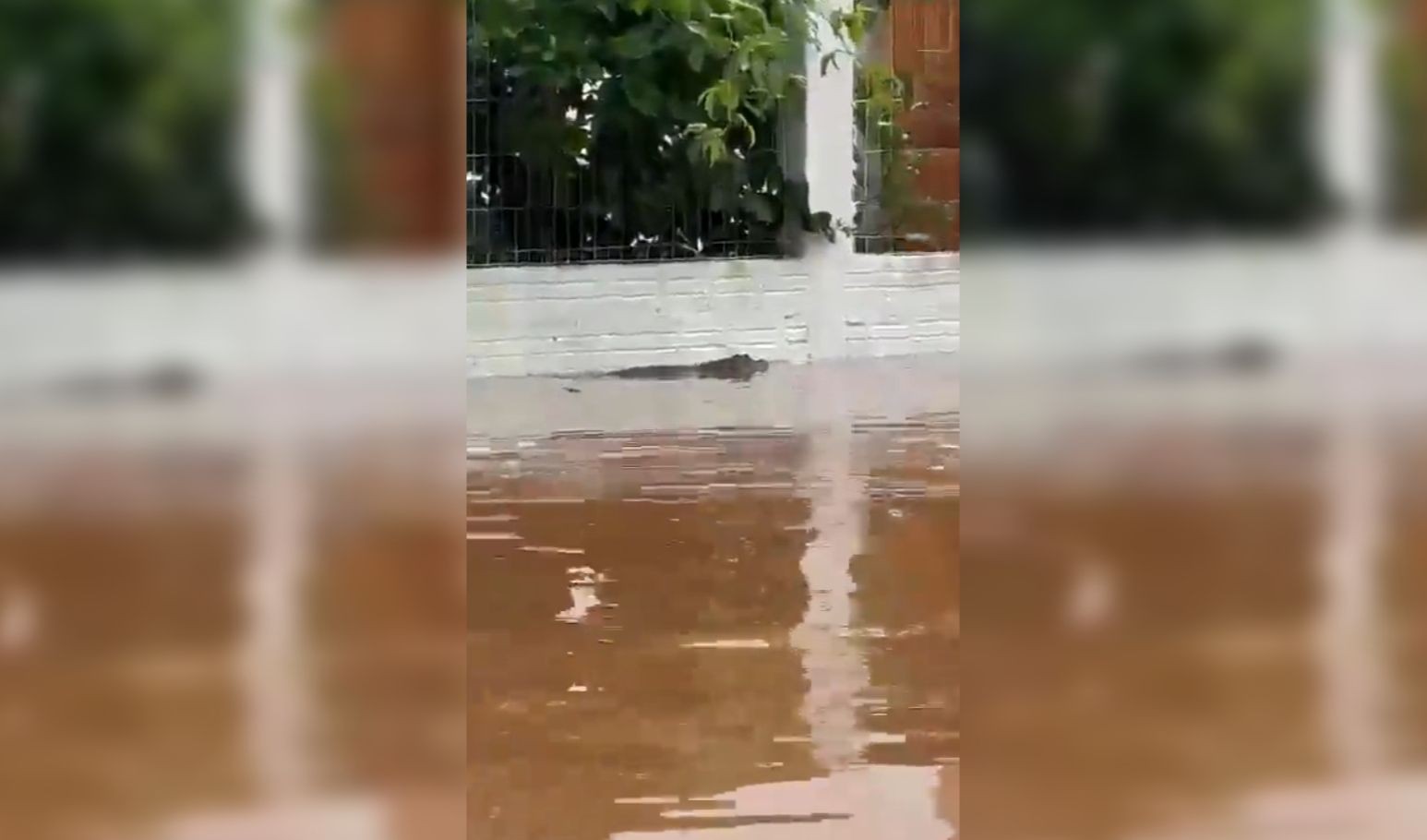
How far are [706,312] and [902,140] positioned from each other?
0.82m

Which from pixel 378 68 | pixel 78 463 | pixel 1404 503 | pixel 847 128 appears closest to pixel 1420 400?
pixel 1404 503

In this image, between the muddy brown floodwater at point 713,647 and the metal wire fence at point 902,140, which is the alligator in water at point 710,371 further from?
the muddy brown floodwater at point 713,647

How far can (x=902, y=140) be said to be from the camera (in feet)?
16.4

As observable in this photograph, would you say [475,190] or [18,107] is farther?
[475,190]

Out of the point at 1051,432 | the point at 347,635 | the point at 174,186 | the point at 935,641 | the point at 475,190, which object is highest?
the point at 475,190

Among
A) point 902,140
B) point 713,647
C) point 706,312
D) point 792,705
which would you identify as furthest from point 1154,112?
point 902,140

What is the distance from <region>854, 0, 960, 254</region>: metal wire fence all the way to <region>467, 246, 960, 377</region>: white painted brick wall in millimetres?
100

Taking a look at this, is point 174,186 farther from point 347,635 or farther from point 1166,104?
point 1166,104

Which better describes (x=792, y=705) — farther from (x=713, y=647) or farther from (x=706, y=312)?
(x=706, y=312)

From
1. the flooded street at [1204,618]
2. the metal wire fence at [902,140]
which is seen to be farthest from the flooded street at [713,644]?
the metal wire fence at [902,140]

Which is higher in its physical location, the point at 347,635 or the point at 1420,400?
the point at 1420,400

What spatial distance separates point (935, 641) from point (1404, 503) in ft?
2.51

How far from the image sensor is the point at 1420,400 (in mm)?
950

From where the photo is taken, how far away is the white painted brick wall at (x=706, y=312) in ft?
15.4
